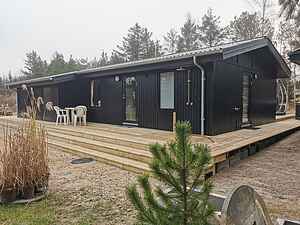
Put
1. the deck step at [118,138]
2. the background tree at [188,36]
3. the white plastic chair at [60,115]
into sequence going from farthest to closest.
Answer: the background tree at [188,36] → the white plastic chair at [60,115] → the deck step at [118,138]

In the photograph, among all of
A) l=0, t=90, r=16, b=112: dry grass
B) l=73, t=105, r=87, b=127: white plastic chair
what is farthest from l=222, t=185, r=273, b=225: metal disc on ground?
l=0, t=90, r=16, b=112: dry grass

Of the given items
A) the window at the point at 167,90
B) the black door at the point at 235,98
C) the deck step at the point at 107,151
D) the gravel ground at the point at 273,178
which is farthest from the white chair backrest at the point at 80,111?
the gravel ground at the point at 273,178

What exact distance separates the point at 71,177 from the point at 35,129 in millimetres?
1228

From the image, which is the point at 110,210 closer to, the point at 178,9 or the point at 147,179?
the point at 147,179

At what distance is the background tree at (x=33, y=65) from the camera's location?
32219 mm

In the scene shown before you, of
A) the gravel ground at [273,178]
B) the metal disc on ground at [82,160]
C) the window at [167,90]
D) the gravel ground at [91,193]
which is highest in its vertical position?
the window at [167,90]

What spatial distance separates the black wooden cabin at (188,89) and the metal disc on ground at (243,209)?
4.61 m

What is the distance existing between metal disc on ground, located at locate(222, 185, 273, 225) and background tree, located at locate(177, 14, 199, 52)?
25.6 m

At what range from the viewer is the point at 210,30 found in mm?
25438

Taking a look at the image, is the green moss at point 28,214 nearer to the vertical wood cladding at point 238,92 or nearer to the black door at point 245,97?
the vertical wood cladding at point 238,92

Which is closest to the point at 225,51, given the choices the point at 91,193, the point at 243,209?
the point at 91,193

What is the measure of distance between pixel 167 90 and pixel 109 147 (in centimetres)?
289

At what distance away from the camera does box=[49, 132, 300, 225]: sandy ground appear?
3056 millimetres

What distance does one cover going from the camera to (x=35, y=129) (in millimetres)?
3547
